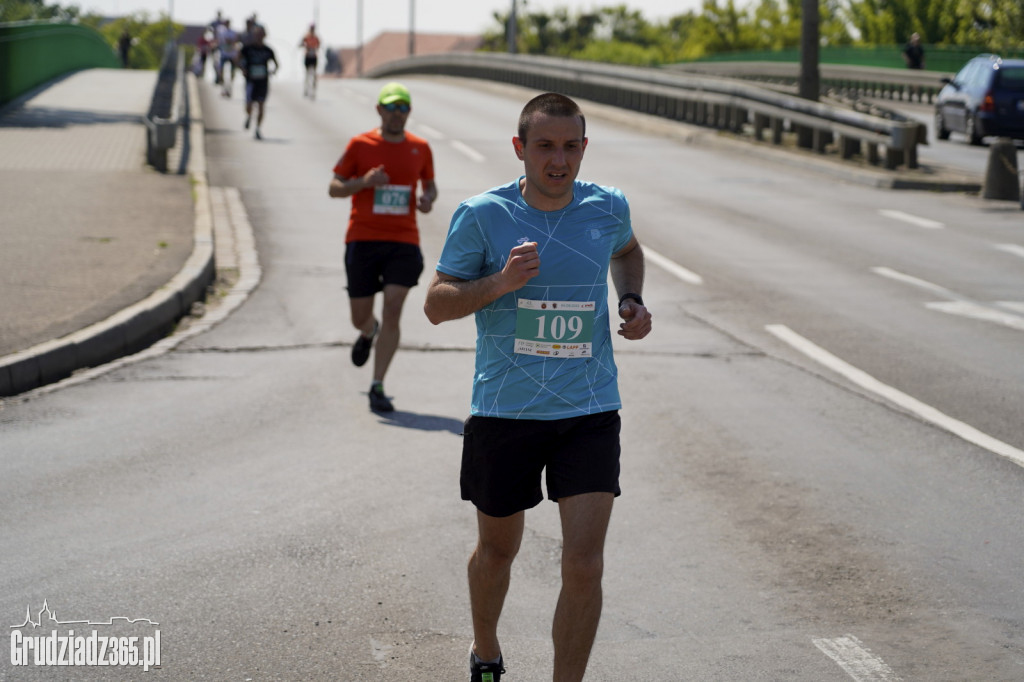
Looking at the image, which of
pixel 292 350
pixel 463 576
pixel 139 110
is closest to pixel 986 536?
pixel 463 576

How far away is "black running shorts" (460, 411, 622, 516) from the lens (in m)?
4.15

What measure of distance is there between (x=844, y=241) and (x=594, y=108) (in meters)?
19.7

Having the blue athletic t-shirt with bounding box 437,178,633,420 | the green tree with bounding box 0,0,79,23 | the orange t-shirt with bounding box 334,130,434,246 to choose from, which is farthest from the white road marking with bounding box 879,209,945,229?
the green tree with bounding box 0,0,79,23

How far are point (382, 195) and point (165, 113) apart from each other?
16667 mm

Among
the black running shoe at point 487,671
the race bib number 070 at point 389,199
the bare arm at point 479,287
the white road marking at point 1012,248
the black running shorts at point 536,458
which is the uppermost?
the bare arm at point 479,287

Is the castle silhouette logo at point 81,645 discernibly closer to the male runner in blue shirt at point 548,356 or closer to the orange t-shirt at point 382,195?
the male runner in blue shirt at point 548,356

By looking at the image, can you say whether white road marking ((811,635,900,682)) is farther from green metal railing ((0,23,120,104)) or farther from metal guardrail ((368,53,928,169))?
green metal railing ((0,23,120,104))

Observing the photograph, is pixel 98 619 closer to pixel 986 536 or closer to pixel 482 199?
pixel 482 199

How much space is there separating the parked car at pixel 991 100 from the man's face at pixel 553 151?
2567 centimetres

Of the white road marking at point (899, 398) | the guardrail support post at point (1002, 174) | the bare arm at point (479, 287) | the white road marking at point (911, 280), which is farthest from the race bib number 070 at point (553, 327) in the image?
the guardrail support post at point (1002, 174)

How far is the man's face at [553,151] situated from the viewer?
4.05 m

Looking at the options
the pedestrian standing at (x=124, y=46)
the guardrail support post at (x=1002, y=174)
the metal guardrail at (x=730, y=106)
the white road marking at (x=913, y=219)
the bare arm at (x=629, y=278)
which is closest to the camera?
the bare arm at (x=629, y=278)

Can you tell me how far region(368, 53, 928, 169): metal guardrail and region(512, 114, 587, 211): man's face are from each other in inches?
748

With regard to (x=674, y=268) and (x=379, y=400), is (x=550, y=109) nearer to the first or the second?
(x=379, y=400)
